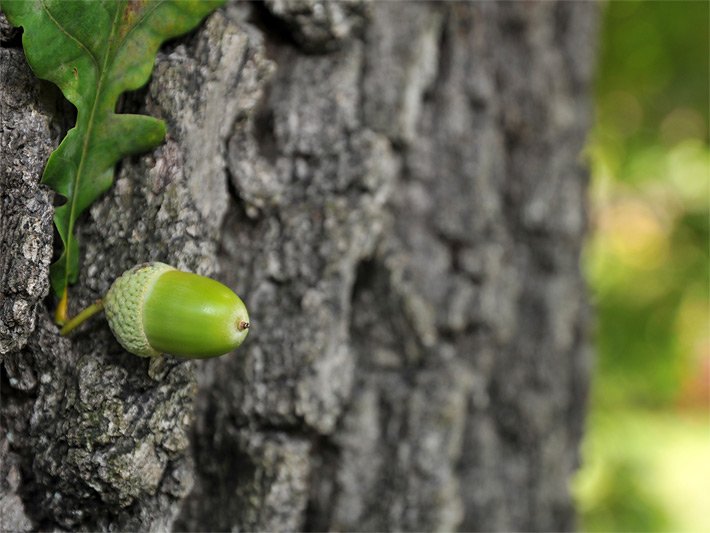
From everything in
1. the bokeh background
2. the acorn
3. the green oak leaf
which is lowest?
the acorn

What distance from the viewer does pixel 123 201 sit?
0.77 meters

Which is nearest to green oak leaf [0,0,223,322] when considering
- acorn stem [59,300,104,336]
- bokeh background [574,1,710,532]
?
acorn stem [59,300,104,336]

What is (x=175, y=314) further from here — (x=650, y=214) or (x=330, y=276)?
(x=650, y=214)

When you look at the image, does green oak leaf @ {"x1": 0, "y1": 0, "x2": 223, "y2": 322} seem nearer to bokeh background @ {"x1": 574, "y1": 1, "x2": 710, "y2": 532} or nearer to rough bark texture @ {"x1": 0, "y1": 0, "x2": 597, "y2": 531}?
rough bark texture @ {"x1": 0, "y1": 0, "x2": 597, "y2": 531}

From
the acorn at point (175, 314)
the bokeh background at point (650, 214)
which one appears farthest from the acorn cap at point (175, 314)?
the bokeh background at point (650, 214)

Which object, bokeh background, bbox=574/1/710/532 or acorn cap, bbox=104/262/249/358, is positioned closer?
acorn cap, bbox=104/262/249/358

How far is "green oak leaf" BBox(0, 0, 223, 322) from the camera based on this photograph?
2.23 ft

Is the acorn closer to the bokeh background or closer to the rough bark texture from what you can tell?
the rough bark texture

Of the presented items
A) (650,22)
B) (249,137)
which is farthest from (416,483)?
(650,22)

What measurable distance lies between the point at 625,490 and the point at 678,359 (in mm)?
388

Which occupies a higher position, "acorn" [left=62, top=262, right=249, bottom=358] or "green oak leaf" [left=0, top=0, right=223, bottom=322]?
"green oak leaf" [left=0, top=0, right=223, bottom=322]

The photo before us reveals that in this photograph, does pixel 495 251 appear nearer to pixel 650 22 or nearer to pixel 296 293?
pixel 296 293

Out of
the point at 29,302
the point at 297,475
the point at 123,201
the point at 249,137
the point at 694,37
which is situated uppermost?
the point at 694,37

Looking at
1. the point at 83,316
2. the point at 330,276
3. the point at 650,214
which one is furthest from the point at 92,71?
the point at 650,214
